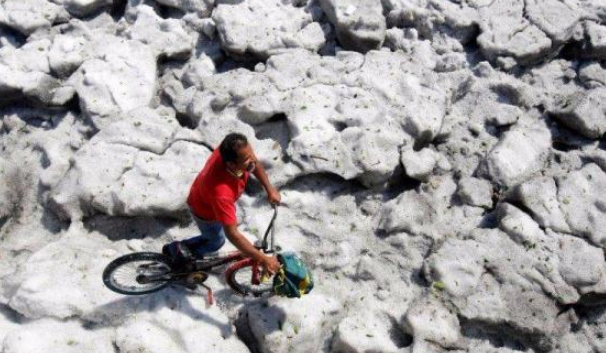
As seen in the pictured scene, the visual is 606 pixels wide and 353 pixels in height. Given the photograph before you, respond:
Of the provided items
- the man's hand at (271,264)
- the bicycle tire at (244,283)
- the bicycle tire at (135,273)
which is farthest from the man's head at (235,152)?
the bicycle tire at (135,273)

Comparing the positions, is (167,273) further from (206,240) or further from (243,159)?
(243,159)

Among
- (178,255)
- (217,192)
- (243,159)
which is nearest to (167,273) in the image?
(178,255)

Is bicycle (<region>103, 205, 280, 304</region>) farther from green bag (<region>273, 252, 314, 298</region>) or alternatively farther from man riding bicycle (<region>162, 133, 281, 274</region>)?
man riding bicycle (<region>162, 133, 281, 274</region>)

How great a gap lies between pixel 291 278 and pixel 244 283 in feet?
2.62

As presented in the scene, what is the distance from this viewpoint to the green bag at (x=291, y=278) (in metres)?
5.02

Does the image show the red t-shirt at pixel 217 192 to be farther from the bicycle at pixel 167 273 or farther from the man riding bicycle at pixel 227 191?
the bicycle at pixel 167 273

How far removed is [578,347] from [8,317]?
5.60m

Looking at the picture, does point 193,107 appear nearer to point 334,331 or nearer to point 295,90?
point 295,90

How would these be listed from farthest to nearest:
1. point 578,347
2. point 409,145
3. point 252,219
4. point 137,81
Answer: point 137,81 < point 409,145 < point 252,219 < point 578,347

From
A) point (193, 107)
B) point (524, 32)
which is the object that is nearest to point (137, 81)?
point (193, 107)

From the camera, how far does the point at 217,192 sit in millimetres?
4445

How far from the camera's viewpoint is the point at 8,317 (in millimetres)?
5230

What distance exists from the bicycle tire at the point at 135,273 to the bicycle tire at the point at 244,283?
0.60 meters

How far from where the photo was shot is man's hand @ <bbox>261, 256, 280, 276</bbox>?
473 cm
